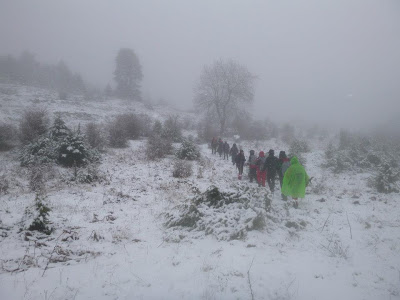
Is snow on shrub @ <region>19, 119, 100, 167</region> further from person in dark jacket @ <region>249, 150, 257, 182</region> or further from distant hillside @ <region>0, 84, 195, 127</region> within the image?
distant hillside @ <region>0, 84, 195, 127</region>

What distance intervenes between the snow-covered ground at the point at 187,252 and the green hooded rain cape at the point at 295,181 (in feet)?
1.87

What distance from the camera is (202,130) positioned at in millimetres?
24859

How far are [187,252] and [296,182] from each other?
4.68m

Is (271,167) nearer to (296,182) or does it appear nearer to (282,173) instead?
(282,173)

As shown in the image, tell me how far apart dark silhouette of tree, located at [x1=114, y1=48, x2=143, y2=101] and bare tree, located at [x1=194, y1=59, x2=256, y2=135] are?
17.0 metres

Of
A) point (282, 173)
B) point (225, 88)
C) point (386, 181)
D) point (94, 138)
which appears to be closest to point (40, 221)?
point (282, 173)

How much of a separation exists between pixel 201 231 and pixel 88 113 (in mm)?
24975

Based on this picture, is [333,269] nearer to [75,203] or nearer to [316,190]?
[316,190]

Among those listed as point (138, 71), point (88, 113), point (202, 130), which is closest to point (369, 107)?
point (202, 130)

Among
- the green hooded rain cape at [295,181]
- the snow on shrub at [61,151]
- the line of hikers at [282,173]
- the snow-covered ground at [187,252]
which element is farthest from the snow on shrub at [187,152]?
the green hooded rain cape at [295,181]

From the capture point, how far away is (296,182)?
7246 millimetres

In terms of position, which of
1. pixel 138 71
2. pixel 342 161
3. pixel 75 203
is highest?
pixel 138 71

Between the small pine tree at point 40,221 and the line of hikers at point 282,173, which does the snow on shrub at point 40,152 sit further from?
the line of hikers at point 282,173

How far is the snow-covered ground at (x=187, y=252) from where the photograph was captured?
136 inches
